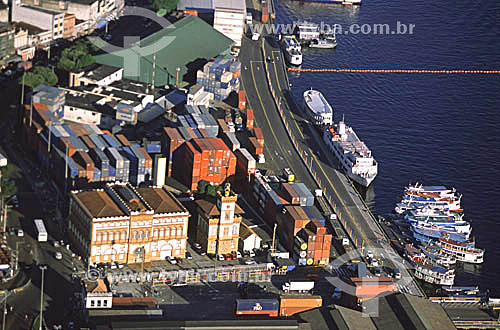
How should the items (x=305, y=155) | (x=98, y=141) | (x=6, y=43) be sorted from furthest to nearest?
(x=6, y=43) < (x=305, y=155) < (x=98, y=141)

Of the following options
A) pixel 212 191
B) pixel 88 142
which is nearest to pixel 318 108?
pixel 212 191

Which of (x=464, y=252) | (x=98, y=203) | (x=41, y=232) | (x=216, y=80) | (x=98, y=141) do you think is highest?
(x=216, y=80)

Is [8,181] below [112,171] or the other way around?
below

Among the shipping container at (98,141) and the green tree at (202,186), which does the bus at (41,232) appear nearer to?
the shipping container at (98,141)

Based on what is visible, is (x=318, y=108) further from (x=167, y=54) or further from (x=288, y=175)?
(x=167, y=54)

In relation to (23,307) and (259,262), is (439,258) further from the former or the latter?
(23,307)

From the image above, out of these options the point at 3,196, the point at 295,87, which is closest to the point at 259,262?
the point at 3,196

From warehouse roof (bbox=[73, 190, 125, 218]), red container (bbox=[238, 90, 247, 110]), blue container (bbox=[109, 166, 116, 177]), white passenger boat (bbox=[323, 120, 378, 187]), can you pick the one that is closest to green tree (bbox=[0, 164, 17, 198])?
warehouse roof (bbox=[73, 190, 125, 218])
